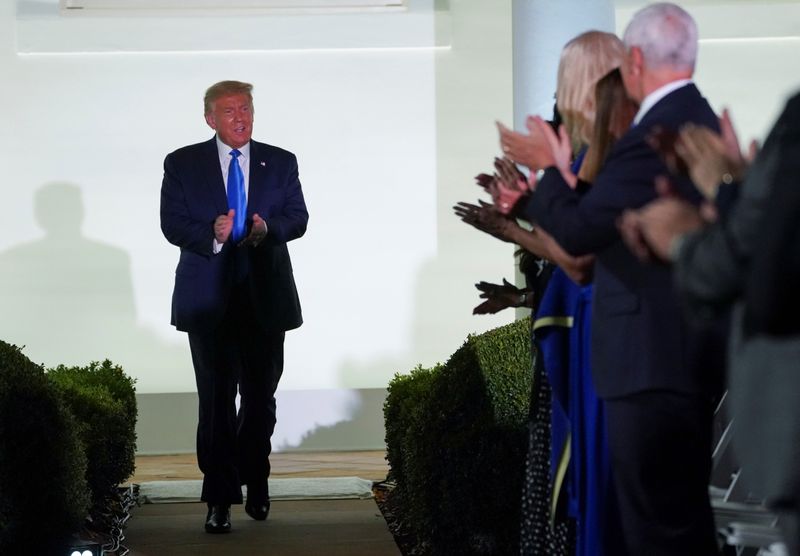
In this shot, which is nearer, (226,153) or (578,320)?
(578,320)

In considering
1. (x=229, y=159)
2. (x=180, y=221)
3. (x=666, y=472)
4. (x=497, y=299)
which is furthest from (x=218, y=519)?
(x=666, y=472)

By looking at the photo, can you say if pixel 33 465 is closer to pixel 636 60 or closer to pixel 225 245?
pixel 225 245

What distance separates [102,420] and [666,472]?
3791 millimetres

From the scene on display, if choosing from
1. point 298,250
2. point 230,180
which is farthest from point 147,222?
point 230,180

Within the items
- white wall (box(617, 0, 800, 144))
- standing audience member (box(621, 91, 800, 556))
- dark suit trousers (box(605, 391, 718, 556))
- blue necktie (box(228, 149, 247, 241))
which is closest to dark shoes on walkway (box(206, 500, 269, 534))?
blue necktie (box(228, 149, 247, 241))

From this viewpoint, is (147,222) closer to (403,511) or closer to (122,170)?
(122,170)

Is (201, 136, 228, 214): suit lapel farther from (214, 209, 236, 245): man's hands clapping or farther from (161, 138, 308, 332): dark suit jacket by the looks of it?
(214, 209, 236, 245): man's hands clapping

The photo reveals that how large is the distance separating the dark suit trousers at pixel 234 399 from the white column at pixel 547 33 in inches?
68.4

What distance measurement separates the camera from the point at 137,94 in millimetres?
9820

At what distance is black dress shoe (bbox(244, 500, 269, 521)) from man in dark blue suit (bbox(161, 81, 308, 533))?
0.07 meters

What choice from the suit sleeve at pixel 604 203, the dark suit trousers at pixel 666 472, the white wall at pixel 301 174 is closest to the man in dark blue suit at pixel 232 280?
the suit sleeve at pixel 604 203

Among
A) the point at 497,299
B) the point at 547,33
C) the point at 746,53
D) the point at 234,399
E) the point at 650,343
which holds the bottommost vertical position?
the point at 234,399

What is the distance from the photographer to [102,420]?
6.38 metres

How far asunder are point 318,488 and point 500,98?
3665 mm
